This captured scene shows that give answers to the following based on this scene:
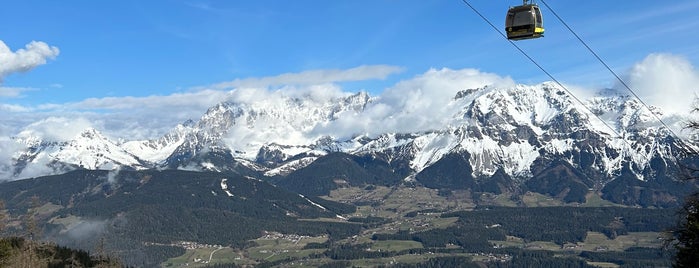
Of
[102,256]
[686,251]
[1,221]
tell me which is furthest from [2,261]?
[686,251]

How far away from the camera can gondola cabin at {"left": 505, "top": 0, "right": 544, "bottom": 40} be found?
109 feet

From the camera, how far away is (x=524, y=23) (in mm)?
33312

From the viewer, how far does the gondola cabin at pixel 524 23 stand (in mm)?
33219

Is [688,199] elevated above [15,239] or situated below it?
above

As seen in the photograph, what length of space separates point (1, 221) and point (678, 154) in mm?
47395

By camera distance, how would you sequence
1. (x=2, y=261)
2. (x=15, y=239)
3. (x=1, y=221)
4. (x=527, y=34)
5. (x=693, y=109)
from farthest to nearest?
(x=15, y=239) → (x=2, y=261) → (x=1, y=221) → (x=527, y=34) → (x=693, y=109)

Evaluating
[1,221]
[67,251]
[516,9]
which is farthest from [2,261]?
[67,251]

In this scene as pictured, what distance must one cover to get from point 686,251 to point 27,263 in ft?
223

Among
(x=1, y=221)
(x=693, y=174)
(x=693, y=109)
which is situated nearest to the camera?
(x=693, y=109)

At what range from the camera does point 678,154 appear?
30.9 m

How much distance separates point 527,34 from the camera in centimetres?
3344

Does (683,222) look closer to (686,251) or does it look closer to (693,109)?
(686,251)

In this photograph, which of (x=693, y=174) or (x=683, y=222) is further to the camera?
(x=683, y=222)

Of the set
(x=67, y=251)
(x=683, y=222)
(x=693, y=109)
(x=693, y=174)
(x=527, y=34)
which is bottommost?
(x=67, y=251)
